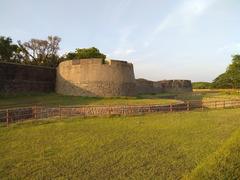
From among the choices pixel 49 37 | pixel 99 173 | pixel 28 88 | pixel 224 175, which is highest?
pixel 49 37

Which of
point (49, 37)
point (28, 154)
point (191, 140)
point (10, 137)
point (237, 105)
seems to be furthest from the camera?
point (49, 37)

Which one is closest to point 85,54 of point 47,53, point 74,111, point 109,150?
point 47,53

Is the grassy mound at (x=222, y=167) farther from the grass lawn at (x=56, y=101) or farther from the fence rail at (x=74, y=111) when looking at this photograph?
the grass lawn at (x=56, y=101)

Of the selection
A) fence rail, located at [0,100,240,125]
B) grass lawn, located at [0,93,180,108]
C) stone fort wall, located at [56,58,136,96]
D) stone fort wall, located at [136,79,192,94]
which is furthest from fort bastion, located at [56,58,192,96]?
stone fort wall, located at [136,79,192,94]

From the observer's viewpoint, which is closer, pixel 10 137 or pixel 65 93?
pixel 10 137

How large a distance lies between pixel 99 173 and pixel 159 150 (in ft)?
6.39

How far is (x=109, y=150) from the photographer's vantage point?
5.98 m

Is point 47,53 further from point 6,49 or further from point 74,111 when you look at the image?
point 74,111

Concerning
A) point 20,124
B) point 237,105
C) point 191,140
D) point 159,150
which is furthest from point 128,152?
point 237,105

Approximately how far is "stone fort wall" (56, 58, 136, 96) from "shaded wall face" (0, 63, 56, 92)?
8.23 ft

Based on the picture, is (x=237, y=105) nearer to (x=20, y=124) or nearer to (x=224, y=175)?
(x=20, y=124)

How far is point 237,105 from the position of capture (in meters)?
17.3

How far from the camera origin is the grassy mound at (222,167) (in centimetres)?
285

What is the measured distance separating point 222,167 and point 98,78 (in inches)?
699
